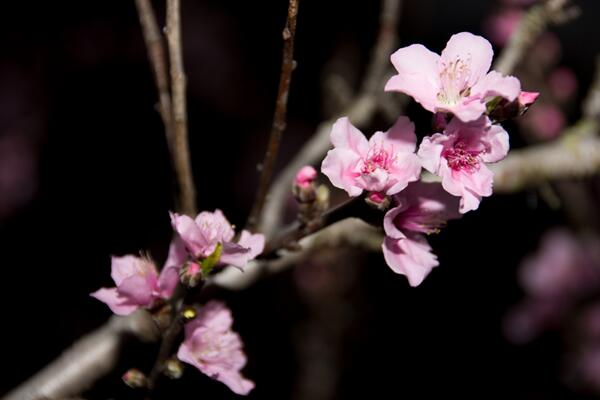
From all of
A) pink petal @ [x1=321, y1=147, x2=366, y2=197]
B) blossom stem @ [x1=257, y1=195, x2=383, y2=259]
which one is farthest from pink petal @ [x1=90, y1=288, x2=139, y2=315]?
pink petal @ [x1=321, y1=147, x2=366, y2=197]

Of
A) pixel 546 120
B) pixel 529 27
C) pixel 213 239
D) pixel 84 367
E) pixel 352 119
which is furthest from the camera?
pixel 546 120

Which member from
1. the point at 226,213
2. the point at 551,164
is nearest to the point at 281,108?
the point at 551,164

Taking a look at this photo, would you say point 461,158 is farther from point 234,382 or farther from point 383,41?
point 383,41

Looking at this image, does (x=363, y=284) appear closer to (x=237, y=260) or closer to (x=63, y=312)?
(x=63, y=312)

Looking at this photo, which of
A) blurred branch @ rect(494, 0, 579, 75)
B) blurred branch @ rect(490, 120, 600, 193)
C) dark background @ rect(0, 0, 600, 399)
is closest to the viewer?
blurred branch @ rect(494, 0, 579, 75)

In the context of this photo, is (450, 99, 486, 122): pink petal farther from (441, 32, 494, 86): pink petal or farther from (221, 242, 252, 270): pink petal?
(221, 242, 252, 270): pink petal

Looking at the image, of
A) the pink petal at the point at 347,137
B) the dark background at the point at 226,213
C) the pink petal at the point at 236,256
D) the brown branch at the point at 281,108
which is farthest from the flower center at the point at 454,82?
the dark background at the point at 226,213
